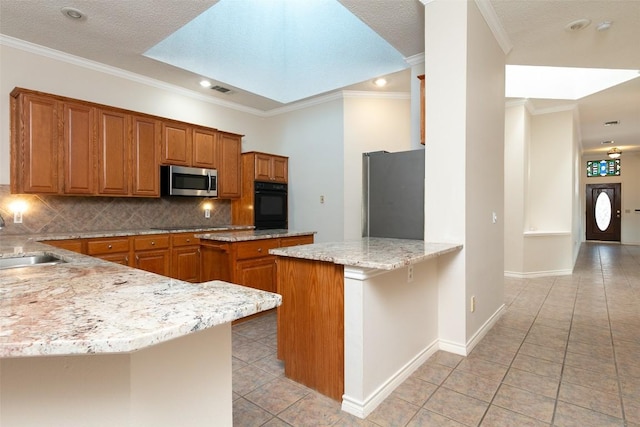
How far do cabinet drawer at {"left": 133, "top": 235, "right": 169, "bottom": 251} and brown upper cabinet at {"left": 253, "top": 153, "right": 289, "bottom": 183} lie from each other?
5.79 ft

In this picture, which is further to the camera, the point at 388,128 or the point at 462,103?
the point at 388,128

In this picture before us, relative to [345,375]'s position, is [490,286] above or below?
above

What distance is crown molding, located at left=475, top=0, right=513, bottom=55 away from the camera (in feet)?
8.91

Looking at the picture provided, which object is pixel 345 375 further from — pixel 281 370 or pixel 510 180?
pixel 510 180

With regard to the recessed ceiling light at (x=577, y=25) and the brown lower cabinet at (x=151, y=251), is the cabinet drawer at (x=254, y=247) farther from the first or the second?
Result: the recessed ceiling light at (x=577, y=25)

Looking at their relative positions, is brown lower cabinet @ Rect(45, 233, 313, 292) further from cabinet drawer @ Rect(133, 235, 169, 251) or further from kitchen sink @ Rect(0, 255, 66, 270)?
kitchen sink @ Rect(0, 255, 66, 270)

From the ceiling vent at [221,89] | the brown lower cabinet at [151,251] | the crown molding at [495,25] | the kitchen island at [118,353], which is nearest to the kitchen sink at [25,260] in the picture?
the kitchen island at [118,353]

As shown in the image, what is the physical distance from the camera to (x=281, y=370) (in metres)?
2.34

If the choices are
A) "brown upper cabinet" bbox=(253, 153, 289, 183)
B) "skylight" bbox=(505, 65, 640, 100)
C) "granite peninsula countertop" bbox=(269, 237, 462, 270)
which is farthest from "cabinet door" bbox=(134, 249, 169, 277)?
"skylight" bbox=(505, 65, 640, 100)

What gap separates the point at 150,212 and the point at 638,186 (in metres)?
12.3

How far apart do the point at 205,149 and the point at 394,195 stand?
118 inches

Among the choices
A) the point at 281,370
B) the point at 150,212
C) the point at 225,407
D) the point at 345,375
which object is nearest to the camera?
the point at 225,407

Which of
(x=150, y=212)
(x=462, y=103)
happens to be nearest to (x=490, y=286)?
(x=462, y=103)

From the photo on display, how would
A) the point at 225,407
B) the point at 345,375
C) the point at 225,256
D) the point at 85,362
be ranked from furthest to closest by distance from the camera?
the point at 225,256 < the point at 345,375 < the point at 225,407 < the point at 85,362
